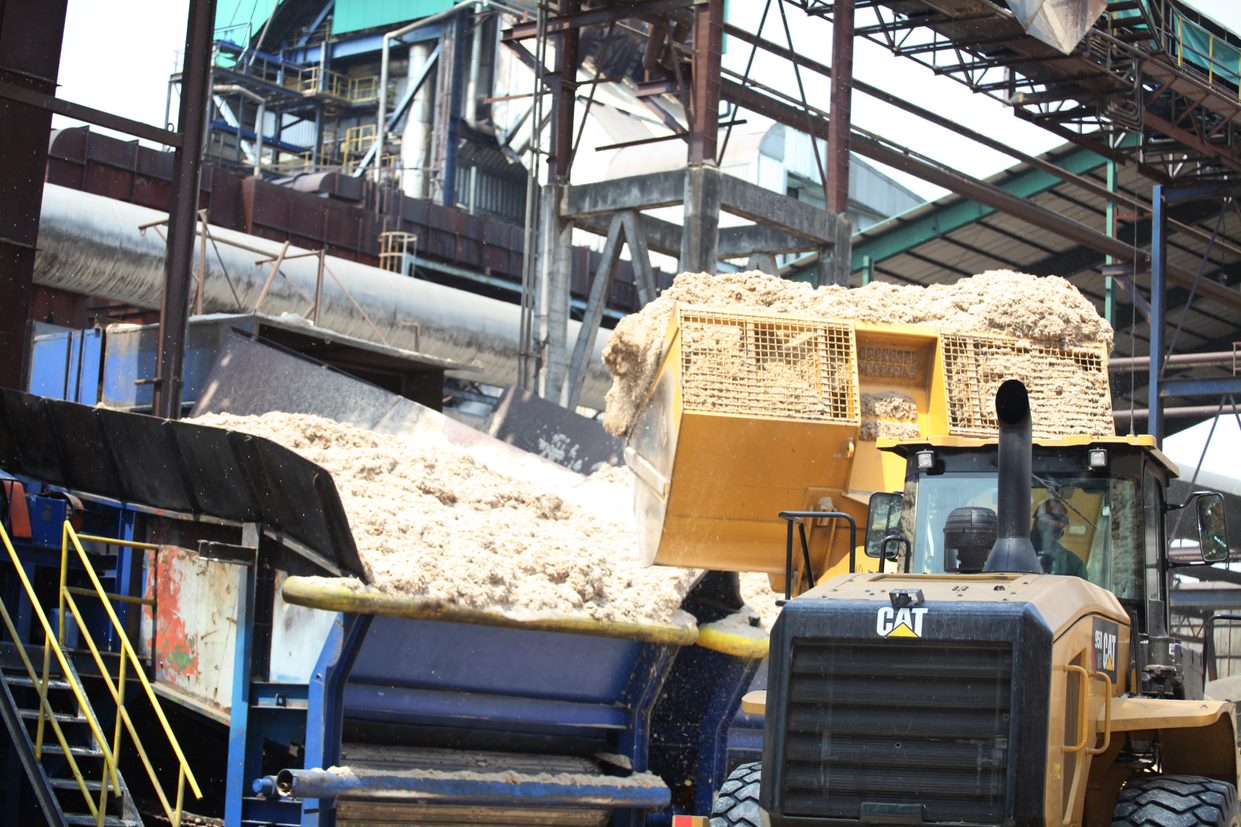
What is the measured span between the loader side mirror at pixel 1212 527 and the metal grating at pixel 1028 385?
8.13ft

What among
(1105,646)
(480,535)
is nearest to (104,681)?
(480,535)

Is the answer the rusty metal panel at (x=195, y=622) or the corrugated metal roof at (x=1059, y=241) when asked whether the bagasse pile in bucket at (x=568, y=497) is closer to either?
the rusty metal panel at (x=195, y=622)

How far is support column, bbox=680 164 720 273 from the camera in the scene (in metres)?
16.6

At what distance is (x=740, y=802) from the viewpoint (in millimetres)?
5996

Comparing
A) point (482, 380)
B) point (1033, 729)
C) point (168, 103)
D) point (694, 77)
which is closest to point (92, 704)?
point (1033, 729)

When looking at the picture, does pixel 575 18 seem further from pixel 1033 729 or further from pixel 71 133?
pixel 1033 729

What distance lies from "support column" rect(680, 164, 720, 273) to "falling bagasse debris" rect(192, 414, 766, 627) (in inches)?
267

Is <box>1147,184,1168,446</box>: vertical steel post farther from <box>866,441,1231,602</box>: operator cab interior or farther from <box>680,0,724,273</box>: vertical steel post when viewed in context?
<box>866,441,1231,602</box>: operator cab interior

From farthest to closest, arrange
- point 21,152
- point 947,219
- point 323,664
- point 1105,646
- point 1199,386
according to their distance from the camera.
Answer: point 947,219 → point 1199,386 → point 21,152 → point 323,664 → point 1105,646

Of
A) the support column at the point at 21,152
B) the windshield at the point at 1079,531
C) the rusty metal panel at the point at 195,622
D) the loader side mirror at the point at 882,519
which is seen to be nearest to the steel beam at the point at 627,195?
the support column at the point at 21,152

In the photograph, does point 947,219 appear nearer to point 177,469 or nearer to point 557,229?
point 557,229

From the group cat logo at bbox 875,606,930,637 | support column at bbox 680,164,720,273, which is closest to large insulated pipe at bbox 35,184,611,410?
support column at bbox 680,164,720,273

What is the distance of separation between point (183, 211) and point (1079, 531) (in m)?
6.94

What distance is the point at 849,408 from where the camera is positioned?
27.2 ft
